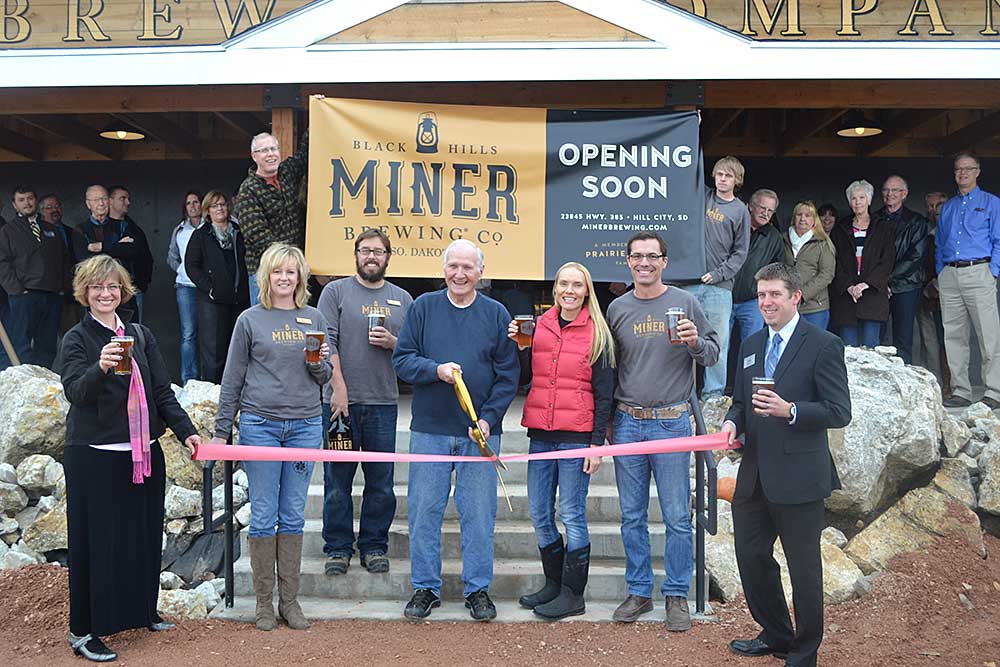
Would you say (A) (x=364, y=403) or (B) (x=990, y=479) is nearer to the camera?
(A) (x=364, y=403)

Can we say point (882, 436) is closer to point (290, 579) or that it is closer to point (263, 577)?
point (290, 579)

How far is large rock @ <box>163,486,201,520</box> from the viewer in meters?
5.96

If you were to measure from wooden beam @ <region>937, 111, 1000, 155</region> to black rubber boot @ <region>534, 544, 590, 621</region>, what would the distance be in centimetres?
597

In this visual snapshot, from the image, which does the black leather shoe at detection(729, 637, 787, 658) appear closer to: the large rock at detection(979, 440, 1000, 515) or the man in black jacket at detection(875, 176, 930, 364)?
the large rock at detection(979, 440, 1000, 515)

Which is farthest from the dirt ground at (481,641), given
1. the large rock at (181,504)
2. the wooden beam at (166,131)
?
the wooden beam at (166,131)

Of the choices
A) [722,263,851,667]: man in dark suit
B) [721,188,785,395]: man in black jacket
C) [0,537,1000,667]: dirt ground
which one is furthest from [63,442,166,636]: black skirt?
[721,188,785,395]: man in black jacket

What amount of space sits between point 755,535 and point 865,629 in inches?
50.8

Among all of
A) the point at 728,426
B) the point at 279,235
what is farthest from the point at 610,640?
the point at 279,235

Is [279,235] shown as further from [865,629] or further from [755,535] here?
[865,629]

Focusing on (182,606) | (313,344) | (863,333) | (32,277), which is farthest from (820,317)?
(32,277)

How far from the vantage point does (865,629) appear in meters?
5.05

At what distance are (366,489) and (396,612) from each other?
692mm

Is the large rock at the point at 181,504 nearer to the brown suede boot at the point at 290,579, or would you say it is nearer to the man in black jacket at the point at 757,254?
the brown suede boot at the point at 290,579

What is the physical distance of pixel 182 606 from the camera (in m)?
4.85
